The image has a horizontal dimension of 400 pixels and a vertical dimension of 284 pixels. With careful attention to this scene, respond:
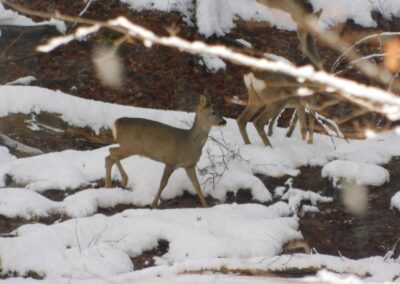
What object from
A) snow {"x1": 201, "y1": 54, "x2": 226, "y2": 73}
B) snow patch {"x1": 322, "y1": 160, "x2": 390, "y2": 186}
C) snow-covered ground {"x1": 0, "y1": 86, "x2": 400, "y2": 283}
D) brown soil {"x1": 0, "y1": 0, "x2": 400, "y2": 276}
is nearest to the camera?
snow-covered ground {"x1": 0, "y1": 86, "x2": 400, "y2": 283}

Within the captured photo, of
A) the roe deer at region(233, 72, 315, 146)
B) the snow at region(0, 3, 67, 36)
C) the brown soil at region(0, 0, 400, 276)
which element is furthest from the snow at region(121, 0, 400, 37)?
the roe deer at region(233, 72, 315, 146)

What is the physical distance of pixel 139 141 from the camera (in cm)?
805

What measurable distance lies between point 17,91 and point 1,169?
1938 mm

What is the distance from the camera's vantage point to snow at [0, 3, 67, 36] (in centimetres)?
1370

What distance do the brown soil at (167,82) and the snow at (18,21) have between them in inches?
8.7

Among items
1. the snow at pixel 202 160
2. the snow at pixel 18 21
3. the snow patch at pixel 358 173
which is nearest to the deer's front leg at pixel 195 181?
the snow at pixel 202 160

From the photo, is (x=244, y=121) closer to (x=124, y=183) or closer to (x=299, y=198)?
(x=299, y=198)

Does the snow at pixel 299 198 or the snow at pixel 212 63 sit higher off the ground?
the snow at pixel 299 198

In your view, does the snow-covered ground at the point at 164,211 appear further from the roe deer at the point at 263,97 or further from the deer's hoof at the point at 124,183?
the roe deer at the point at 263,97

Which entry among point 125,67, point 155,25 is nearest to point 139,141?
point 125,67

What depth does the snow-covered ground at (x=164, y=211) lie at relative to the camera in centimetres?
590

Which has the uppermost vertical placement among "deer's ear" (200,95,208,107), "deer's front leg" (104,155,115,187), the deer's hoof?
"deer's ear" (200,95,208,107)

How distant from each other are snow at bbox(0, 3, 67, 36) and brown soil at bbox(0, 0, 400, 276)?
0.22 metres

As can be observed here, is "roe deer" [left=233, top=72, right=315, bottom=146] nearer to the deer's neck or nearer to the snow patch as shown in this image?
the snow patch
